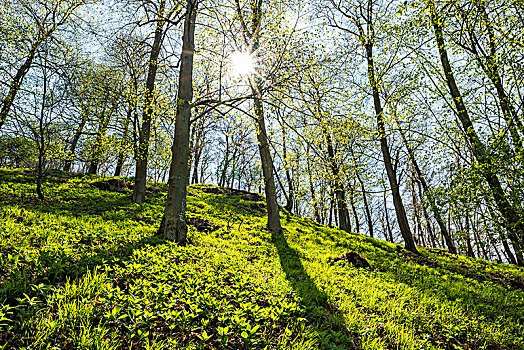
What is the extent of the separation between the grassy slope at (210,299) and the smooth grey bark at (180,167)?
1.59 ft

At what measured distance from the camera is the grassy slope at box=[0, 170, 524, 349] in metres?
2.65

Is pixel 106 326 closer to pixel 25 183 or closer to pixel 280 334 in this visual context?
pixel 280 334

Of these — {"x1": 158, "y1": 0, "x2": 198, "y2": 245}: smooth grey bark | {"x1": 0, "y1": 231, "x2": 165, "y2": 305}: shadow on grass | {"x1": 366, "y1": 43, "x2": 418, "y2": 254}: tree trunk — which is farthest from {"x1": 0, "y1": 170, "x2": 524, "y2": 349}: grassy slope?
{"x1": 366, "y1": 43, "x2": 418, "y2": 254}: tree trunk

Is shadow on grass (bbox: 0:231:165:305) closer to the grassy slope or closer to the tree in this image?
the grassy slope

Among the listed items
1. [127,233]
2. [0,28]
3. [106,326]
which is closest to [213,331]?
[106,326]

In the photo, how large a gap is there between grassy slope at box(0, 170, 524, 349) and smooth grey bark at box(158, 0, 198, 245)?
0.48 meters

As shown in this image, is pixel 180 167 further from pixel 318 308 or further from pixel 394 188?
pixel 394 188

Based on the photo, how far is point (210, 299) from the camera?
3.54m

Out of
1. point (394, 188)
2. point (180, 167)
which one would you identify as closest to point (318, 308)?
point (180, 167)

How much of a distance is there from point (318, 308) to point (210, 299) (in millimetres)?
1852

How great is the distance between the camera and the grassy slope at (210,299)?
265 cm

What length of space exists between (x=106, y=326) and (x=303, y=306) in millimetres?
2796

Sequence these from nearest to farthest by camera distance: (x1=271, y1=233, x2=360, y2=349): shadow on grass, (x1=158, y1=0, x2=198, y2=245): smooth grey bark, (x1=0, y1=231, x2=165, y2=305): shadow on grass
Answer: (x1=0, y1=231, x2=165, y2=305): shadow on grass, (x1=271, y1=233, x2=360, y2=349): shadow on grass, (x1=158, y1=0, x2=198, y2=245): smooth grey bark

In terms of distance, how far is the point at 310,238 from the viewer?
1052 cm
